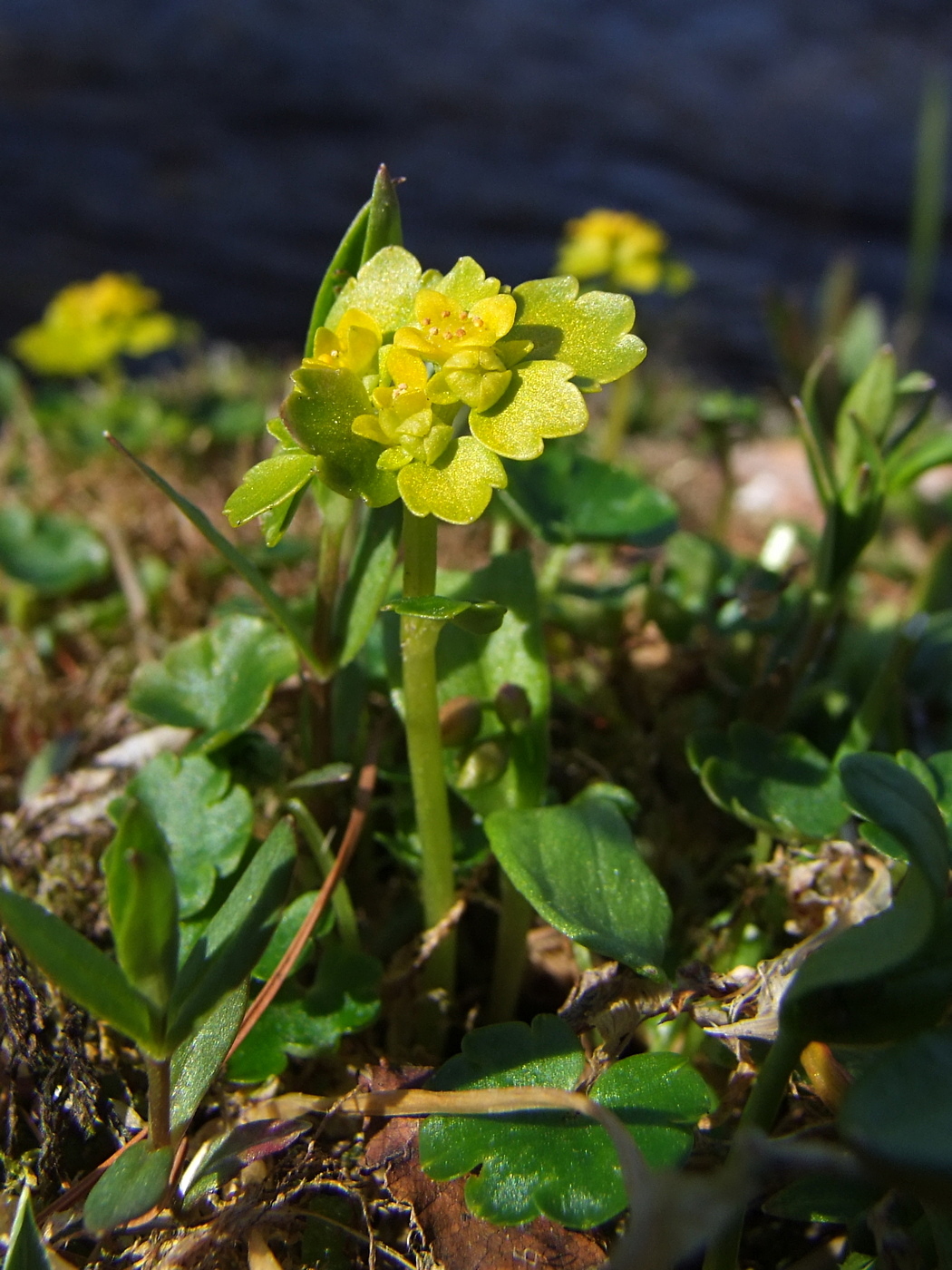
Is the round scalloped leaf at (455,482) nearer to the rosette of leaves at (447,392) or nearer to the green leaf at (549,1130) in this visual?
the rosette of leaves at (447,392)

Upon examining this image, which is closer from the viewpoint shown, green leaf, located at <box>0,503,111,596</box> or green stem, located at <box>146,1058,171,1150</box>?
green stem, located at <box>146,1058,171,1150</box>

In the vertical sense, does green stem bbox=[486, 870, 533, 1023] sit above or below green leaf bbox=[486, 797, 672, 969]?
below

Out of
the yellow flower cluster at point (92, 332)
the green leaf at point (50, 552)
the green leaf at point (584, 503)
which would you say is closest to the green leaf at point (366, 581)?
the green leaf at point (584, 503)

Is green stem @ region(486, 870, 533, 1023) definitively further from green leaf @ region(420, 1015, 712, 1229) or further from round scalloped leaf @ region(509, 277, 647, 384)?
round scalloped leaf @ region(509, 277, 647, 384)

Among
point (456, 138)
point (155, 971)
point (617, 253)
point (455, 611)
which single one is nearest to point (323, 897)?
point (155, 971)

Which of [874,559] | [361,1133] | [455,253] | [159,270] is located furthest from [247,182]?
[361,1133]

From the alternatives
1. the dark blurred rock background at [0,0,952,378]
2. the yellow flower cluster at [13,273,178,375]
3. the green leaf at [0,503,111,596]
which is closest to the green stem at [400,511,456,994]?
the green leaf at [0,503,111,596]
